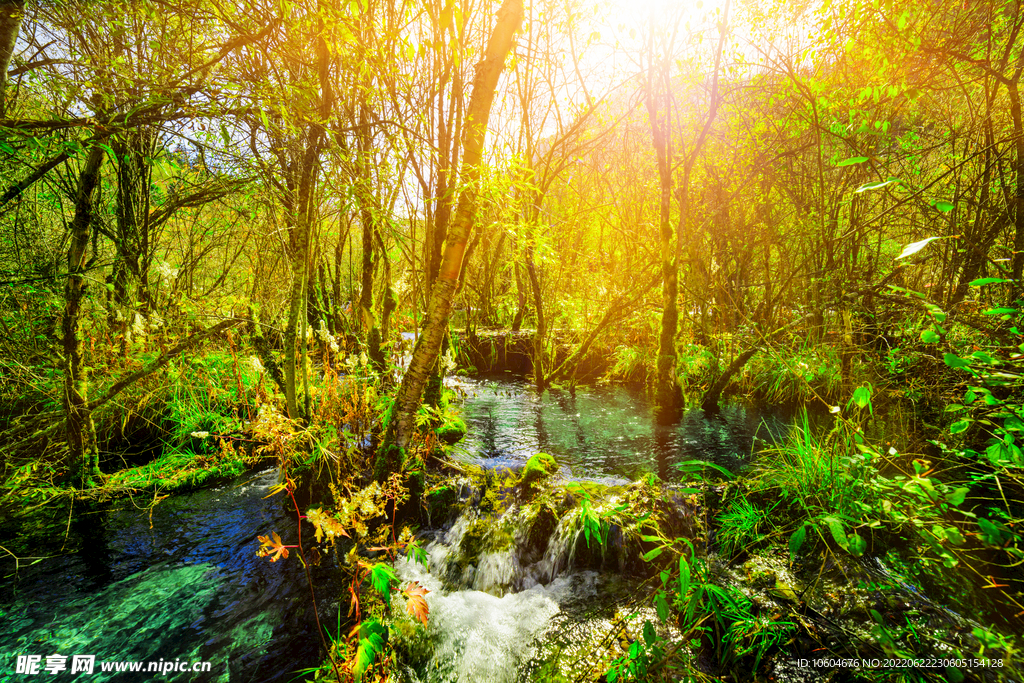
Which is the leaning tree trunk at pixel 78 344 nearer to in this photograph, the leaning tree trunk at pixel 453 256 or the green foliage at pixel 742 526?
the leaning tree trunk at pixel 453 256

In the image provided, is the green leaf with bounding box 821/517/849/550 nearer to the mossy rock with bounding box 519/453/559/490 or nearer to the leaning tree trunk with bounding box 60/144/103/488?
the mossy rock with bounding box 519/453/559/490

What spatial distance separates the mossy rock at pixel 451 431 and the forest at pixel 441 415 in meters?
0.07

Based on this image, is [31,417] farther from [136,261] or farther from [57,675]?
[57,675]

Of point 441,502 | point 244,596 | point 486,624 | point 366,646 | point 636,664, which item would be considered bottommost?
point 486,624

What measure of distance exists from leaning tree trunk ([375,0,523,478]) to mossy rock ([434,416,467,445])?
1364 millimetres

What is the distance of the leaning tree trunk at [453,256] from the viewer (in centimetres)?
317

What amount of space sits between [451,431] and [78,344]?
12.0 feet

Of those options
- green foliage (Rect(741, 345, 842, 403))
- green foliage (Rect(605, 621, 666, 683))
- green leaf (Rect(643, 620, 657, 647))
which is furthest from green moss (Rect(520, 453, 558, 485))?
green foliage (Rect(741, 345, 842, 403))

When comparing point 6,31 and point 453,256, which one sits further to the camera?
point 453,256

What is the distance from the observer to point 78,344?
3.50 meters

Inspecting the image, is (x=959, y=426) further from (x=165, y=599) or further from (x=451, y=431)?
(x=165, y=599)

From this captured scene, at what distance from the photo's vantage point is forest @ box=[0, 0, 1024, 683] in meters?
2.37

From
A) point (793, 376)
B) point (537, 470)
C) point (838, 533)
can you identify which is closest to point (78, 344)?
point (537, 470)

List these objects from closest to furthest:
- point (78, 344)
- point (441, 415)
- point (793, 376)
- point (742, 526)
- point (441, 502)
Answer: point (742, 526) → point (78, 344) → point (441, 502) → point (441, 415) → point (793, 376)
